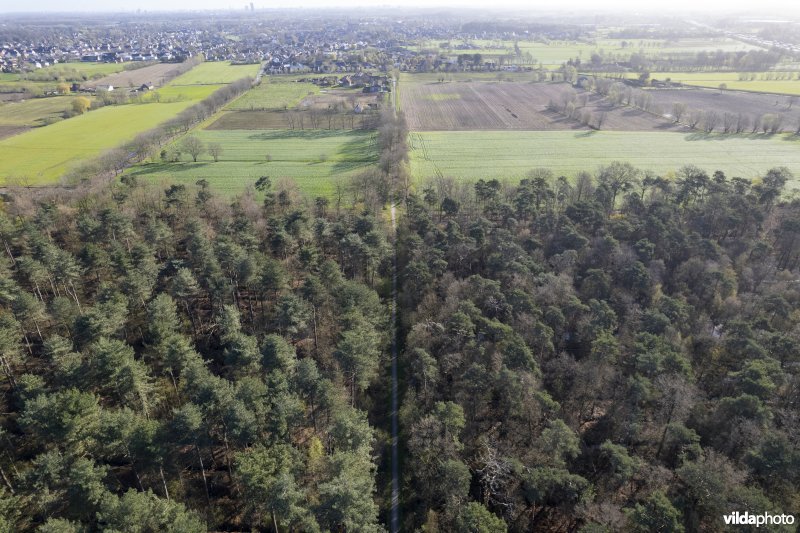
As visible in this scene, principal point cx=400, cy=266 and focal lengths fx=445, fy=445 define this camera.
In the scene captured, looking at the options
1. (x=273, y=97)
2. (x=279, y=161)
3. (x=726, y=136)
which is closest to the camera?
(x=279, y=161)


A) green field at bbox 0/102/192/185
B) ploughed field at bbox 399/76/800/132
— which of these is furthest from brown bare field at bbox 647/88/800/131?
green field at bbox 0/102/192/185

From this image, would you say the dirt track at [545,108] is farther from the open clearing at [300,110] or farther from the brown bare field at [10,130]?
the brown bare field at [10,130]

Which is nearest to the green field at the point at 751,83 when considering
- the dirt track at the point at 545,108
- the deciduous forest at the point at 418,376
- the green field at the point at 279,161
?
the dirt track at the point at 545,108

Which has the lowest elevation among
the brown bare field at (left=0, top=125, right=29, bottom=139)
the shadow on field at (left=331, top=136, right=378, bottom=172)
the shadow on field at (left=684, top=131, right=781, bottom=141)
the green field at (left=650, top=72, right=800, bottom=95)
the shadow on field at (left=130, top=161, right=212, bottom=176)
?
the shadow on field at (left=130, top=161, right=212, bottom=176)

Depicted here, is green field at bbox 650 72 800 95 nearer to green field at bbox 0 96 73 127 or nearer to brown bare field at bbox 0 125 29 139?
green field at bbox 0 96 73 127

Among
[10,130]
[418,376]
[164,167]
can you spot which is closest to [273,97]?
[10,130]

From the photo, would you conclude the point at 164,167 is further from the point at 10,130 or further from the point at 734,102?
the point at 734,102
